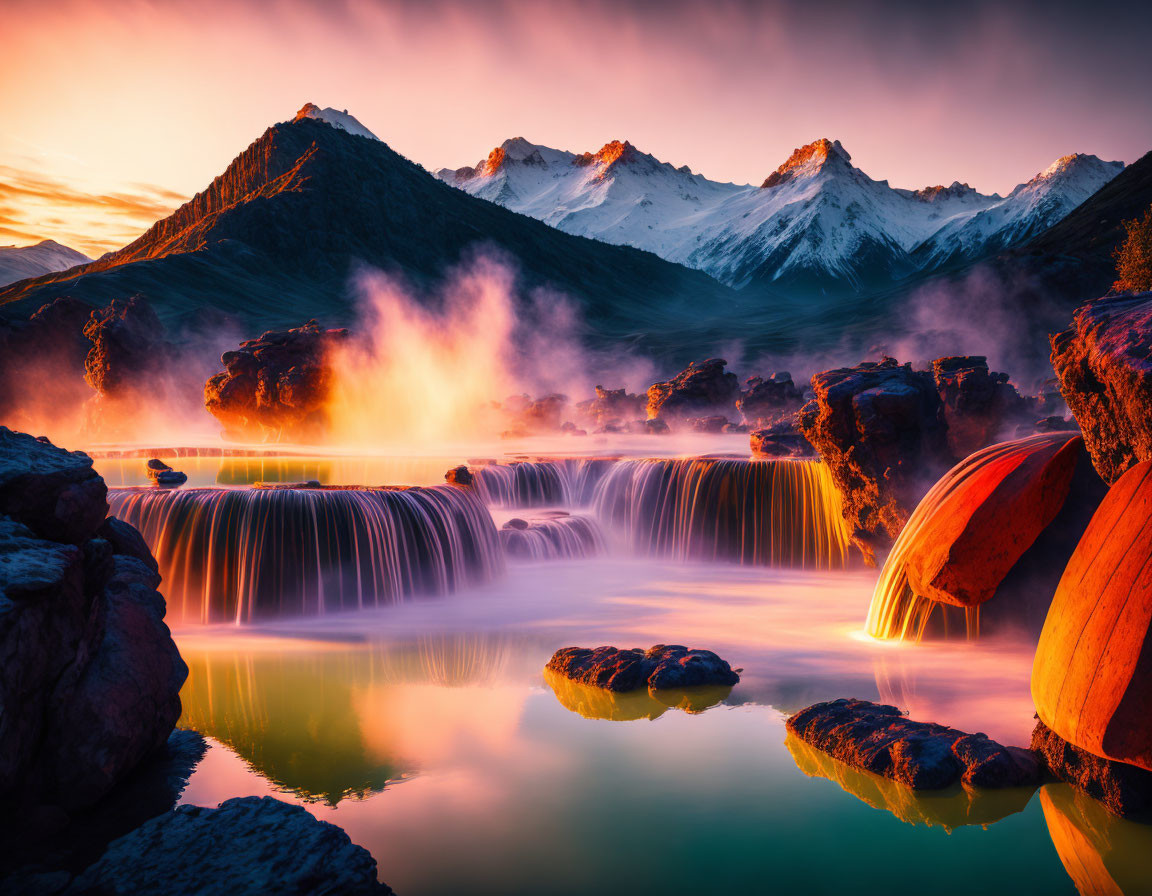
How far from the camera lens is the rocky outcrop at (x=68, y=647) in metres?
5.68

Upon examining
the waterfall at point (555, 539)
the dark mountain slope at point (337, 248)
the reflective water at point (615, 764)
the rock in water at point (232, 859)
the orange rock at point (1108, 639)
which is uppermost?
the dark mountain slope at point (337, 248)

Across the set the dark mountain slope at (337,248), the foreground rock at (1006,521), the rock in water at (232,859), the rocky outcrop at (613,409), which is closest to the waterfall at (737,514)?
the foreground rock at (1006,521)

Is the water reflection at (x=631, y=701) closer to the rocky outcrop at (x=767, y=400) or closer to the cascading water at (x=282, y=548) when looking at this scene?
the cascading water at (x=282, y=548)

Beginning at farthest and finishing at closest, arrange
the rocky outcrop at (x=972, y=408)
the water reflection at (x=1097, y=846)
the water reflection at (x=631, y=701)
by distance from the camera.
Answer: the rocky outcrop at (x=972, y=408) → the water reflection at (x=631, y=701) → the water reflection at (x=1097, y=846)

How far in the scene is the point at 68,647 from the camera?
6.21 meters

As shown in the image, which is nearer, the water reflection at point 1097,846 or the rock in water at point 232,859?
the rock in water at point 232,859

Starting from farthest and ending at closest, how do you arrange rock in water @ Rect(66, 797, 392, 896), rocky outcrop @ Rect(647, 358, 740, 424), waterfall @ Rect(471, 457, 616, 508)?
rocky outcrop @ Rect(647, 358, 740, 424), waterfall @ Rect(471, 457, 616, 508), rock in water @ Rect(66, 797, 392, 896)

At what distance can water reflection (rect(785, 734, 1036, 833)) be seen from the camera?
6957 mm

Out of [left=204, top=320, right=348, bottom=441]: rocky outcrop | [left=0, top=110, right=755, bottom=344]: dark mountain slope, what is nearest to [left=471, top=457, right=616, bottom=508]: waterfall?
[left=204, top=320, right=348, bottom=441]: rocky outcrop

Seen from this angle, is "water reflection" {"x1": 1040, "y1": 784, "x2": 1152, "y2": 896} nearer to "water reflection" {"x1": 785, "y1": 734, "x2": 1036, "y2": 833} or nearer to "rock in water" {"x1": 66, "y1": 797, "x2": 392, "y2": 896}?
"water reflection" {"x1": 785, "y1": 734, "x2": 1036, "y2": 833}

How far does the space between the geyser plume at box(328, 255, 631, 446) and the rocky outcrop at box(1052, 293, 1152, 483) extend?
30562 millimetres

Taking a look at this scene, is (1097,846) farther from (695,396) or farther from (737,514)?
(695,396)

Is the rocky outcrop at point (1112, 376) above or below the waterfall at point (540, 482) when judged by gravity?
above

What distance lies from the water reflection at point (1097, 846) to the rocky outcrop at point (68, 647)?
716 centimetres
